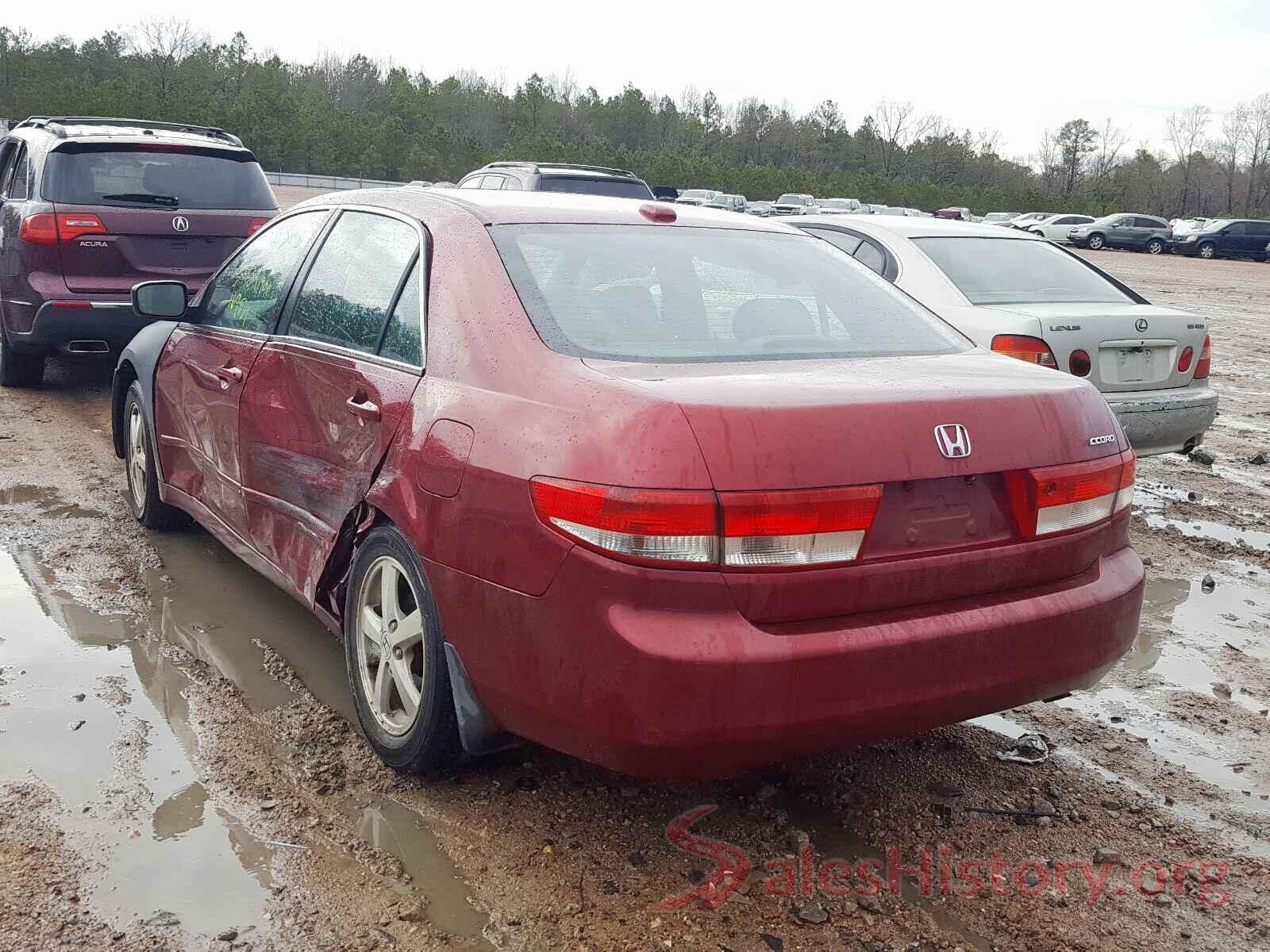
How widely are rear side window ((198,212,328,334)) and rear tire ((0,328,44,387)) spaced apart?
4992mm

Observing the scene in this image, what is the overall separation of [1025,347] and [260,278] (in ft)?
12.5

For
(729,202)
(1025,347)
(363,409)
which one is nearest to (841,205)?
(729,202)

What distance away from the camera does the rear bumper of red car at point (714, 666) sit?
8.40 feet

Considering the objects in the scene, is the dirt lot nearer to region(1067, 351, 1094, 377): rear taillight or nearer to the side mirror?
the side mirror

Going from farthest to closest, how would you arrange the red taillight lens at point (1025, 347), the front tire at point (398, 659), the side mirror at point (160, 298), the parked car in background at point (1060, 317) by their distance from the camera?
the parked car in background at point (1060, 317) → the red taillight lens at point (1025, 347) → the side mirror at point (160, 298) → the front tire at point (398, 659)

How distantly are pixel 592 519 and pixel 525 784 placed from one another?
1111 millimetres

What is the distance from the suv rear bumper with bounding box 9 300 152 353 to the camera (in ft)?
26.7

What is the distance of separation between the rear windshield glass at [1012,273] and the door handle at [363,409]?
13.8 feet

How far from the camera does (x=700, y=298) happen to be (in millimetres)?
3432

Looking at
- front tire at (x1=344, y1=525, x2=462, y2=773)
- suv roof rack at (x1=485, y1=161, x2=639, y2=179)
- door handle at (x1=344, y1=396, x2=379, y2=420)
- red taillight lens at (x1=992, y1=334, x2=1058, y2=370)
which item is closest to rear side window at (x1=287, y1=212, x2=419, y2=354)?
door handle at (x1=344, y1=396, x2=379, y2=420)

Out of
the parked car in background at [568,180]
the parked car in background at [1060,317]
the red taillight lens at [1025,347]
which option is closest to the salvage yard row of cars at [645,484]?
the red taillight lens at [1025,347]

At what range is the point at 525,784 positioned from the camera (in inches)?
133

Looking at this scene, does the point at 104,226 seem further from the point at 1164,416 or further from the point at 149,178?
the point at 1164,416

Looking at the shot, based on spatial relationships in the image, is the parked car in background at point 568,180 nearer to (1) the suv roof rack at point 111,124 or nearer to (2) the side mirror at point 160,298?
(1) the suv roof rack at point 111,124
